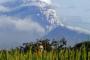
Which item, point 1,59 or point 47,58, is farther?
point 1,59

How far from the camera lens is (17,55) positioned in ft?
22.9

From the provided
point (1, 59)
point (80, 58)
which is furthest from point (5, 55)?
point (80, 58)

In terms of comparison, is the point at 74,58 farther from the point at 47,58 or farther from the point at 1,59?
the point at 1,59

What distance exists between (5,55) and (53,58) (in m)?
1.19

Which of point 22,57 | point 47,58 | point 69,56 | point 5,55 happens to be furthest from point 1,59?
point 69,56

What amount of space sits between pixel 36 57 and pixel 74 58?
0.79 m

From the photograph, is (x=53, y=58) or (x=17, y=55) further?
(x=17, y=55)

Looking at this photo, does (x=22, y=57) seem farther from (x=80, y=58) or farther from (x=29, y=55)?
(x=80, y=58)

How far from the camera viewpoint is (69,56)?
652cm

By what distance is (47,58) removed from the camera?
6621mm

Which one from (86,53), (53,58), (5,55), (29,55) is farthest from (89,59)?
(5,55)

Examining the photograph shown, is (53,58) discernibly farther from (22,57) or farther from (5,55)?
(5,55)

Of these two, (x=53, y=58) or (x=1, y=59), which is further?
(x=1, y=59)

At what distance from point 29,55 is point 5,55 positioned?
630mm
